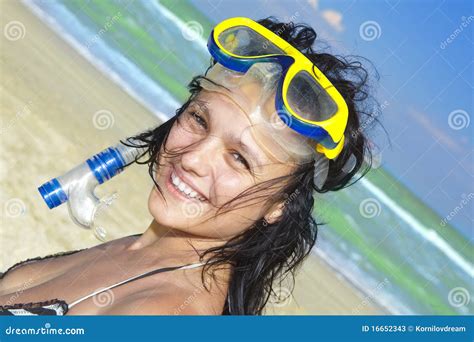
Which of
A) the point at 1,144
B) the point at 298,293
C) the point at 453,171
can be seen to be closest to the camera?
the point at 1,144

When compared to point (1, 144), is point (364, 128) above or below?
above

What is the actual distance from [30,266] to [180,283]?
0.95m

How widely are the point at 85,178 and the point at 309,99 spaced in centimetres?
117

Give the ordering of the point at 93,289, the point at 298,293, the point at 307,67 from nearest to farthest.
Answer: the point at 93,289, the point at 307,67, the point at 298,293

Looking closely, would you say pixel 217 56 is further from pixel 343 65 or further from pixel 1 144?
pixel 1 144

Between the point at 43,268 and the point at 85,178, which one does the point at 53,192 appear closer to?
the point at 85,178

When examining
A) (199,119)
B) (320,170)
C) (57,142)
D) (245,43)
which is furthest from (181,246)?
(57,142)

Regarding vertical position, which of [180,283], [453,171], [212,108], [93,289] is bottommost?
[453,171]

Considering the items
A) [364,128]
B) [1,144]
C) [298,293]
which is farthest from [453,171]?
[364,128]

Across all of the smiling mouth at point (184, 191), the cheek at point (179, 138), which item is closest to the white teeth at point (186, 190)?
the smiling mouth at point (184, 191)

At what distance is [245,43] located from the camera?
267cm

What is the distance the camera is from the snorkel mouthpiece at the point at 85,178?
9.90 ft

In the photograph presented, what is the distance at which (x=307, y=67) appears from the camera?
8.32 feet

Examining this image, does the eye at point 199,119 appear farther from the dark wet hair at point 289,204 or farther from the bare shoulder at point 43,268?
the bare shoulder at point 43,268
